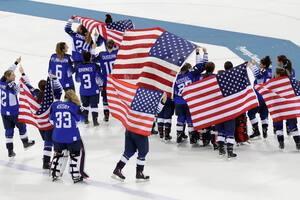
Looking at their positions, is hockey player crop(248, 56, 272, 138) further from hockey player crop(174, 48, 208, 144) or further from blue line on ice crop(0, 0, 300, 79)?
blue line on ice crop(0, 0, 300, 79)

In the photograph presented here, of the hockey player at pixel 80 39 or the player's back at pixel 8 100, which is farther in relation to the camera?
the hockey player at pixel 80 39

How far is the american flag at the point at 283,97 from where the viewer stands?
1327cm

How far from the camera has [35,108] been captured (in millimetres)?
12672

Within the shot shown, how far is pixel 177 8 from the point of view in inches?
1070

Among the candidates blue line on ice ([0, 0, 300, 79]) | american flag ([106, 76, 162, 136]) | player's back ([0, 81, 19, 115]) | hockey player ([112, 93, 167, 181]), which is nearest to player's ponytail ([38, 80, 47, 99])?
player's back ([0, 81, 19, 115])

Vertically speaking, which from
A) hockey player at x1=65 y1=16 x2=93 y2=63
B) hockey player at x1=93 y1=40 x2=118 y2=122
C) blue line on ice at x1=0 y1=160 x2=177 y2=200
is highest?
hockey player at x1=65 y1=16 x2=93 y2=63

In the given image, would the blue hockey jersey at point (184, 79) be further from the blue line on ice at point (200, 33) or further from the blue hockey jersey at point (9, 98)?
the blue line on ice at point (200, 33)

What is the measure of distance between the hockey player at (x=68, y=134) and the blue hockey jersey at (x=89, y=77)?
10.3 ft

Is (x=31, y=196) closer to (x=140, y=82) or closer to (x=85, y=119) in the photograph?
(x=140, y=82)

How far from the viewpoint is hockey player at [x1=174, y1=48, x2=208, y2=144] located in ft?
44.5

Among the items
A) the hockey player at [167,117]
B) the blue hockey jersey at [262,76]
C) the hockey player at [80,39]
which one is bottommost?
the hockey player at [167,117]

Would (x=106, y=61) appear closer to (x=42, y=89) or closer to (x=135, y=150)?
(x=42, y=89)

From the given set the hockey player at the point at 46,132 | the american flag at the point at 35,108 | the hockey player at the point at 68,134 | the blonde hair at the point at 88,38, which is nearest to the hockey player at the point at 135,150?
the hockey player at the point at 68,134

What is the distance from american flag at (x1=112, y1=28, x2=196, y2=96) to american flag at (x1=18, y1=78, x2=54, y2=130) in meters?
1.35
